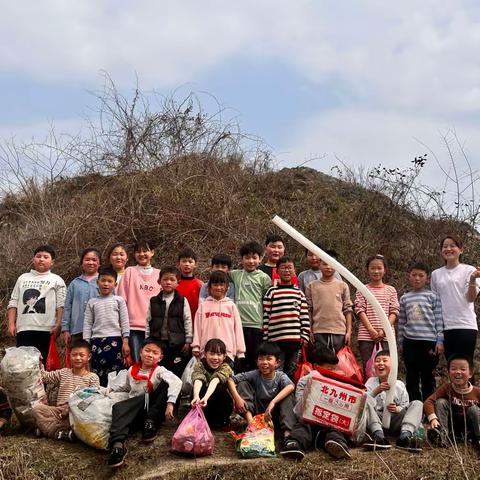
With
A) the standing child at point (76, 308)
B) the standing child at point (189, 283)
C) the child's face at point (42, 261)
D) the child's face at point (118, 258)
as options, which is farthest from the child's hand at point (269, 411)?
the child's face at point (42, 261)

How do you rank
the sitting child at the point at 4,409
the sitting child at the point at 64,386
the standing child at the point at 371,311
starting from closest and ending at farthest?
the sitting child at the point at 64,386, the sitting child at the point at 4,409, the standing child at the point at 371,311

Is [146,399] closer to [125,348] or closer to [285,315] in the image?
[125,348]

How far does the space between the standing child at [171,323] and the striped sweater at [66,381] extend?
64 cm

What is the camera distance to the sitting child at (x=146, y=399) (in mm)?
4574

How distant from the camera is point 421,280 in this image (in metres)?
5.59

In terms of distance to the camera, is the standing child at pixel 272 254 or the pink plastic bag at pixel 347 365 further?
the standing child at pixel 272 254

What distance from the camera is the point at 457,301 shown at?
5418 millimetres

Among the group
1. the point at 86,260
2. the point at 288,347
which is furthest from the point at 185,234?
the point at 288,347

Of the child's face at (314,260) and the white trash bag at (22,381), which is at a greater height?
the child's face at (314,260)

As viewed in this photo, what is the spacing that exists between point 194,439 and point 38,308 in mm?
2069

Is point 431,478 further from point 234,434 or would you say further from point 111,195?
point 111,195

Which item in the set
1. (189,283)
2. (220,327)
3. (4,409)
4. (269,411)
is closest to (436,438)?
(269,411)

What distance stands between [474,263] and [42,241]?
600cm

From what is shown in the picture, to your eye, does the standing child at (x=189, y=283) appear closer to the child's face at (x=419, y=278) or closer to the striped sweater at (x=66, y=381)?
the striped sweater at (x=66, y=381)
